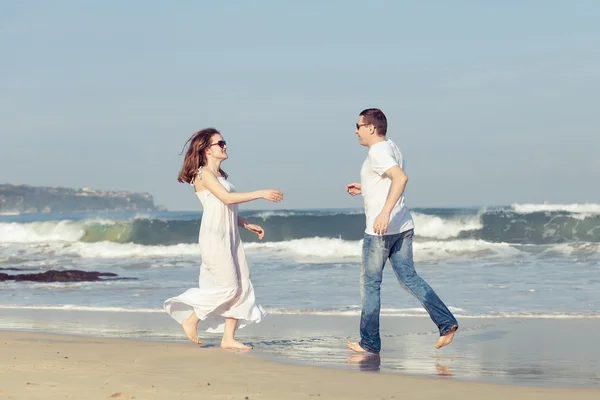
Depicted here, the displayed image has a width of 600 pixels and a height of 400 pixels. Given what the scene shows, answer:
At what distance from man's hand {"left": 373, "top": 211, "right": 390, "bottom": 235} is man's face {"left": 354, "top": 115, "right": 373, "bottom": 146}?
0.62m

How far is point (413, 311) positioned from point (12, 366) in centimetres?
487

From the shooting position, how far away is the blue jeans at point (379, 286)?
5820 mm

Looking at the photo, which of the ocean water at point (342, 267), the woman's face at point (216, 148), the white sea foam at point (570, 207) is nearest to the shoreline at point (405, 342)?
the ocean water at point (342, 267)

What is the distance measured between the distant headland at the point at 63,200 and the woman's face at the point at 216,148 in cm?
11051

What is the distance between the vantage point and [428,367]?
17.3ft

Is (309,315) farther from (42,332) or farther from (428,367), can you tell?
(428,367)

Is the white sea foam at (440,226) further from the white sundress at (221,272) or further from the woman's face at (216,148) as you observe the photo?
the woman's face at (216,148)

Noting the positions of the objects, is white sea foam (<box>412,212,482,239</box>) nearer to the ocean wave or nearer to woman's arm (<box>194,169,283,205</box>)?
the ocean wave

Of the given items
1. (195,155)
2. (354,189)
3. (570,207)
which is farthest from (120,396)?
(570,207)

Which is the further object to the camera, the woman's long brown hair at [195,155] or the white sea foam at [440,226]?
the white sea foam at [440,226]

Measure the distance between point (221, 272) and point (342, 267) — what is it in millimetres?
10345

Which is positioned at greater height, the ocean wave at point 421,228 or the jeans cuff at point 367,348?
the ocean wave at point 421,228

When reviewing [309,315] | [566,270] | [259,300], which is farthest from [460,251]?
[309,315]

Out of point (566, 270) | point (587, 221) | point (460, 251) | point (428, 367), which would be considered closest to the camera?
point (428, 367)
